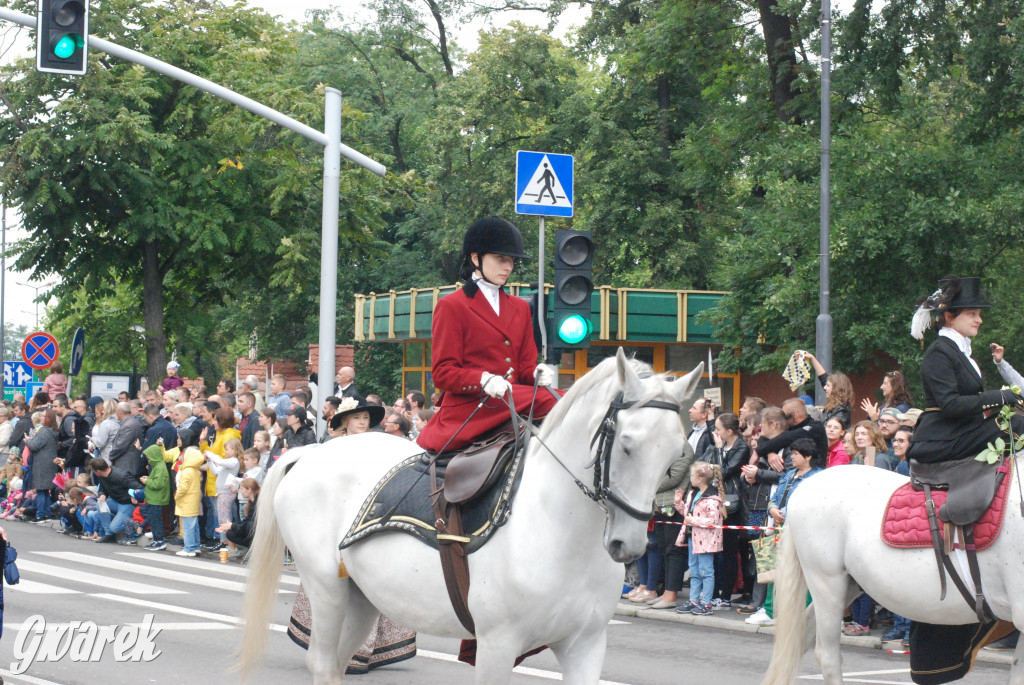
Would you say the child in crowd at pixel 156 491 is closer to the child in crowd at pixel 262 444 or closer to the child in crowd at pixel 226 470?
the child in crowd at pixel 226 470

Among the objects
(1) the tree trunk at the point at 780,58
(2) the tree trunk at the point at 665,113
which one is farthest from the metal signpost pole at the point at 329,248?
(2) the tree trunk at the point at 665,113

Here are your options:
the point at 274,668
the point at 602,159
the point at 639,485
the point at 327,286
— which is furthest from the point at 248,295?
the point at 639,485

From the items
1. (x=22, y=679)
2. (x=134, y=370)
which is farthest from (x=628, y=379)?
(x=134, y=370)

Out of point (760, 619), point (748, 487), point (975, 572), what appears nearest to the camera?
point (975, 572)

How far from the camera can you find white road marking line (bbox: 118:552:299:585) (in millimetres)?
15234

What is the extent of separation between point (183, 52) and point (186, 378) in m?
9.71

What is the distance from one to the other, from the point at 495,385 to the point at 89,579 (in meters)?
9.68

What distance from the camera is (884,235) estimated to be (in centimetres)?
1983

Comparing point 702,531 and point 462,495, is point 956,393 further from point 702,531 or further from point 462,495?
point 702,531

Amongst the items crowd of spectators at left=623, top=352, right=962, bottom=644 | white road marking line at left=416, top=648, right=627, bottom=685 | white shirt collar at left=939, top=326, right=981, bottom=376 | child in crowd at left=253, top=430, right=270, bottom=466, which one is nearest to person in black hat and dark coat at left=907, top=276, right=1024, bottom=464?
white shirt collar at left=939, top=326, right=981, bottom=376

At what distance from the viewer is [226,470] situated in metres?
16.1

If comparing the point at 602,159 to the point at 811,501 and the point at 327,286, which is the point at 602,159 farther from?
the point at 811,501

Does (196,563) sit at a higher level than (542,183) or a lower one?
lower

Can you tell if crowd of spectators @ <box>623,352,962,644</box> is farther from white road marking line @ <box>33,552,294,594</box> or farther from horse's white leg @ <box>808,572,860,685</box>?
white road marking line @ <box>33,552,294,594</box>
